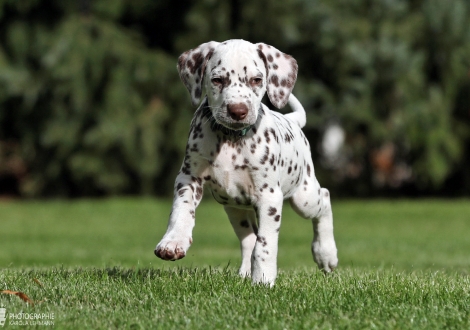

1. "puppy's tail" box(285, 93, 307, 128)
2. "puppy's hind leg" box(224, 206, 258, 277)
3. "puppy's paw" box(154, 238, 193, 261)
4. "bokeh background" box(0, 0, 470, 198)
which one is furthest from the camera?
"bokeh background" box(0, 0, 470, 198)

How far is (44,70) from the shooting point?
1969 centimetres

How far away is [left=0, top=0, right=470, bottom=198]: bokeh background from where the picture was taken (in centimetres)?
1920

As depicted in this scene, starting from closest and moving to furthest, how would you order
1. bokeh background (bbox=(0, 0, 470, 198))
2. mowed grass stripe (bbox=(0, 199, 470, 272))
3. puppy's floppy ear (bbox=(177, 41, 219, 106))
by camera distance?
puppy's floppy ear (bbox=(177, 41, 219, 106))
mowed grass stripe (bbox=(0, 199, 470, 272))
bokeh background (bbox=(0, 0, 470, 198))

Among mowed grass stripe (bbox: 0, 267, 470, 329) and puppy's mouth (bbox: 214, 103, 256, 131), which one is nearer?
mowed grass stripe (bbox: 0, 267, 470, 329)

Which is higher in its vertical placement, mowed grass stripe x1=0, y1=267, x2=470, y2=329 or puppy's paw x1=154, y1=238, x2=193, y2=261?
puppy's paw x1=154, y1=238, x2=193, y2=261

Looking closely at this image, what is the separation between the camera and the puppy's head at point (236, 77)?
16.8 feet

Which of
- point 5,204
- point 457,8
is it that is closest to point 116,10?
point 5,204

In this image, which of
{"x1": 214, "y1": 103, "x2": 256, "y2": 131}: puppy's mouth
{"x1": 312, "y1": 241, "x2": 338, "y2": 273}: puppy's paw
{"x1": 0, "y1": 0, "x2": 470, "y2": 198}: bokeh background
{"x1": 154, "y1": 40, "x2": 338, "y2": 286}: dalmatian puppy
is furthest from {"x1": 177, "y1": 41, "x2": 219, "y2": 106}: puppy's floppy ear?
{"x1": 0, "y1": 0, "x2": 470, "y2": 198}: bokeh background

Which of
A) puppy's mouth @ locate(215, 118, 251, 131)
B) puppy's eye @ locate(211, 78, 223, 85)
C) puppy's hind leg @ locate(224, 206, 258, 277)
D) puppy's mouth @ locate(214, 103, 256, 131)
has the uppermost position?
puppy's eye @ locate(211, 78, 223, 85)

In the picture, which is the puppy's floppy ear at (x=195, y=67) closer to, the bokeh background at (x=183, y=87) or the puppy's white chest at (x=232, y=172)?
the puppy's white chest at (x=232, y=172)

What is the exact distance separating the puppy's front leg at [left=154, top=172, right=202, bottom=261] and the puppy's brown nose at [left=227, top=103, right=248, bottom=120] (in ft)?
2.06

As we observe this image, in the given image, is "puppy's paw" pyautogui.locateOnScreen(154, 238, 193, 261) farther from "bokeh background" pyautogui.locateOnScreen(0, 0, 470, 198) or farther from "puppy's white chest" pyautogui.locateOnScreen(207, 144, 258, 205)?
"bokeh background" pyautogui.locateOnScreen(0, 0, 470, 198)

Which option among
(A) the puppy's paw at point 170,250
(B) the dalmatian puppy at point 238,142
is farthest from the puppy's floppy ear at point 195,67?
(A) the puppy's paw at point 170,250

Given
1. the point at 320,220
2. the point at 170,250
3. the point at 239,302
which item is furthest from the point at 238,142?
the point at 320,220
